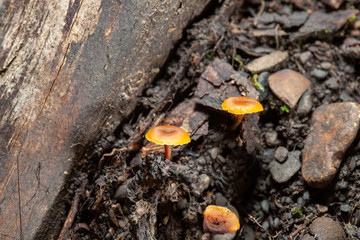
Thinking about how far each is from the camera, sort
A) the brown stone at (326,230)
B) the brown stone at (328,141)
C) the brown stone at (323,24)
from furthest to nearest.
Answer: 1. the brown stone at (323,24)
2. the brown stone at (328,141)
3. the brown stone at (326,230)

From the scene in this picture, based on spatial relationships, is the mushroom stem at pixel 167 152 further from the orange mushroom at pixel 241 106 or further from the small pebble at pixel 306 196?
the small pebble at pixel 306 196

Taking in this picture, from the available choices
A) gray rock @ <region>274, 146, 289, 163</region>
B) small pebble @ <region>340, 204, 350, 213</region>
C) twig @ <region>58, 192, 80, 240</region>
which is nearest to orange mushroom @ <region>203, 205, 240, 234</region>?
gray rock @ <region>274, 146, 289, 163</region>

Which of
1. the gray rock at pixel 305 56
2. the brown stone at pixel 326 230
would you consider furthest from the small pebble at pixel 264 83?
the brown stone at pixel 326 230

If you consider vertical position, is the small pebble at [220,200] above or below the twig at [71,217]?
below

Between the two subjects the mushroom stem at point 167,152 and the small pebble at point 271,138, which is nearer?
the mushroom stem at point 167,152

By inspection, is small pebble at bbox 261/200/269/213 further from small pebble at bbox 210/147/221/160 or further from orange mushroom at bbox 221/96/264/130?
orange mushroom at bbox 221/96/264/130

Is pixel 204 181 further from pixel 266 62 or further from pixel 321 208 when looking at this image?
pixel 266 62

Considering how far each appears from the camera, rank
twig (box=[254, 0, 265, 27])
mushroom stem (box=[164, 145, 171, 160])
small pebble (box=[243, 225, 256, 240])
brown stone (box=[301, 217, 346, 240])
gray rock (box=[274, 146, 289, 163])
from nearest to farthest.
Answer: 1. brown stone (box=[301, 217, 346, 240])
2. mushroom stem (box=[164, 145, 171, 160])
3. small pebble (box=[243, 225, 256, 240])
4. gray rock (box=[274, 146, 289, 163])
5. twig (box=[254, 0, 265, 27])
